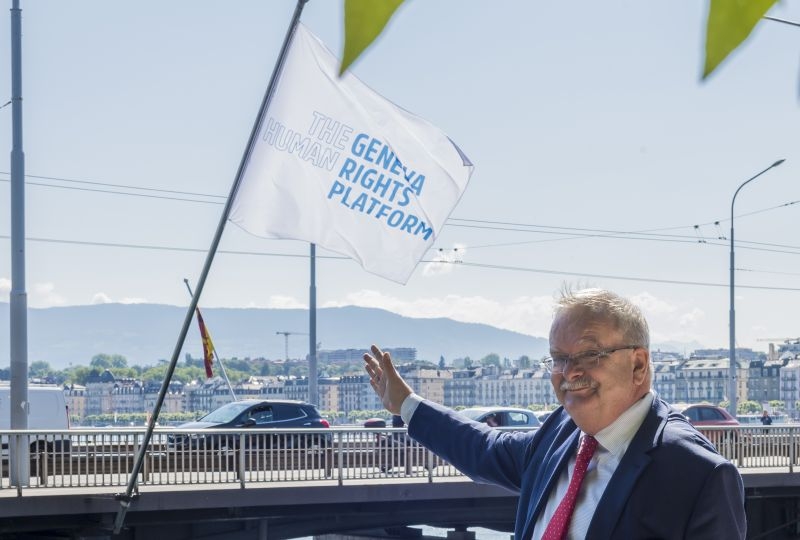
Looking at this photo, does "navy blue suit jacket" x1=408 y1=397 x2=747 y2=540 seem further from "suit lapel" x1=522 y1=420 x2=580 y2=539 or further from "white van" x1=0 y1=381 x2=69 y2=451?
"white van" x1=0 y1=381 x2=69 y2=451

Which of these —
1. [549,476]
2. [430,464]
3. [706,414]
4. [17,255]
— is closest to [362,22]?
[549,476]

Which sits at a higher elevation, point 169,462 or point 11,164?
point 11,164

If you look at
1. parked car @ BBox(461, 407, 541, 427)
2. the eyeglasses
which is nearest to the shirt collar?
the eyeglasses

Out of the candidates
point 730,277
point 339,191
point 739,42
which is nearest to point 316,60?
point 339,191

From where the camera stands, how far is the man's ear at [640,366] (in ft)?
8.83

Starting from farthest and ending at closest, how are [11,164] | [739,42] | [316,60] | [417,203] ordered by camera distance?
[11,164] < [316,60] < [417,203] < [739,42]

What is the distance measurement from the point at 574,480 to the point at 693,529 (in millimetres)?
321


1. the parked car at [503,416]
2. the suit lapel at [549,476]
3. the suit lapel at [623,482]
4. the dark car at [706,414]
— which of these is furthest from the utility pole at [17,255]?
the dark car at [706,414]

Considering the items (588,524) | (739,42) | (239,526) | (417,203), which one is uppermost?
(417,203)

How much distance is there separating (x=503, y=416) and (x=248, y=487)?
39.0ft

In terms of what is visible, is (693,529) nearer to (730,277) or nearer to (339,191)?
(339,191)

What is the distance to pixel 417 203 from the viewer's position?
735 cm

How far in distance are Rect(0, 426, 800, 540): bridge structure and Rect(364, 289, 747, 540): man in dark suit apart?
13943 mm

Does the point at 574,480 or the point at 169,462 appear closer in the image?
the point at 574,480
